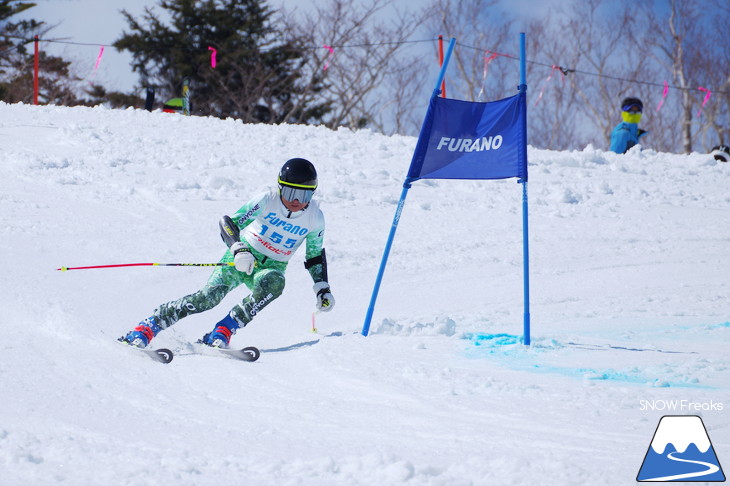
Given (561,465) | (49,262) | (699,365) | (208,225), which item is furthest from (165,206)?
(561,465)

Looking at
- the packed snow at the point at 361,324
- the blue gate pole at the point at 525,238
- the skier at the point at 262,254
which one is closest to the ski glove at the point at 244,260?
the skier at the point at 262,254

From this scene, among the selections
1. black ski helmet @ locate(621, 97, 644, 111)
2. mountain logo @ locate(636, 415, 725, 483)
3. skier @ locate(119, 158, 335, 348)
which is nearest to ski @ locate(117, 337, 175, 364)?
skier @ locate(119, 158, 335, 348)

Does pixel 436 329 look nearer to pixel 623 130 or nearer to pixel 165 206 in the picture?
pixel 165 206

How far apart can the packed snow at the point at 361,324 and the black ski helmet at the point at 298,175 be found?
1208mm

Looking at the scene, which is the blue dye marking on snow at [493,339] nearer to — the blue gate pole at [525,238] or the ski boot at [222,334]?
the blue gate pole at [525,238]

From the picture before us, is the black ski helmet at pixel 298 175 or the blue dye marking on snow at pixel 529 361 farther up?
the black ski helmet at pixel 298 175

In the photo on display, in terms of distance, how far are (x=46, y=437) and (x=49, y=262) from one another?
4449 millimetres

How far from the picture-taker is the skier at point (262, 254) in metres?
5.36

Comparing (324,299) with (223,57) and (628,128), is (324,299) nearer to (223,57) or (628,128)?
(628,128)

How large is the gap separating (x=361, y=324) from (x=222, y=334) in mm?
1540

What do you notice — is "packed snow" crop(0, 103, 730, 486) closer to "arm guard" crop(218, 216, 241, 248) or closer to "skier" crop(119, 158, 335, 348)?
"skier" crop(119, 158, 335, 348)

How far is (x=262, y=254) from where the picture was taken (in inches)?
226

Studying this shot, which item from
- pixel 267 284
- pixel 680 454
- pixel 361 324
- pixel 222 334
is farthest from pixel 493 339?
pixel 680 454

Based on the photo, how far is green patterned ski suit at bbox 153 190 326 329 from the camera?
215 inches
